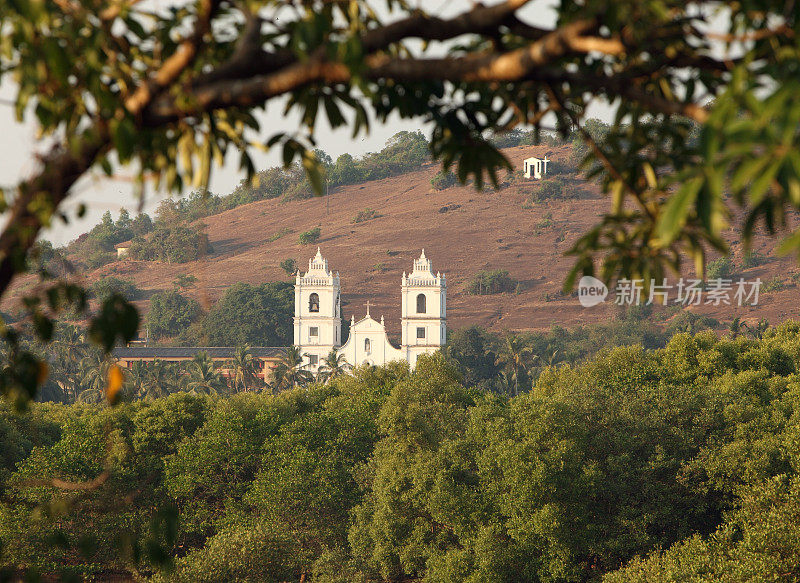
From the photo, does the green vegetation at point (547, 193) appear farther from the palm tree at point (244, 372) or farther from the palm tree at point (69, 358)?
the palm tree at point (69, 358)

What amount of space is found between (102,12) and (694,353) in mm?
35609

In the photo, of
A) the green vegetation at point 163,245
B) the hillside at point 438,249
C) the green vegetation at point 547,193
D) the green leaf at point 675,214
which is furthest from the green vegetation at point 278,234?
the green leaf at point 675,214

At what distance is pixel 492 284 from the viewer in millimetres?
119188

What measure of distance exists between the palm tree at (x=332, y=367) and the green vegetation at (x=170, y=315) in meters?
38.2

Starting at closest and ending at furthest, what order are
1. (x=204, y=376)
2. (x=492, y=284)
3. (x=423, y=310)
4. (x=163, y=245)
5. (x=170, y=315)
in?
(x=204, y=376) → (x=423, y=310) → (x=170, y=315) → (x=492, y=284) → (x=163, y=245)

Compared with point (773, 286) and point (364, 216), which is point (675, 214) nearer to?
point (773, 286)

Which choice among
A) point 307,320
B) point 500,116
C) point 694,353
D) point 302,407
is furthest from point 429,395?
point 307,320

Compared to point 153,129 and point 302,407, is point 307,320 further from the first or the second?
point 153,129

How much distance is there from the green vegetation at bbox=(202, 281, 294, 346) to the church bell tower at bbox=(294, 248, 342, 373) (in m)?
21.8

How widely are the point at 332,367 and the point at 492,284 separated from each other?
47860mm

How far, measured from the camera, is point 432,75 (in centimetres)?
341

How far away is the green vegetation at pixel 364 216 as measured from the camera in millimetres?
142500

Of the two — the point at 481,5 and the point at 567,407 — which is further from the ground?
the point at 481,5

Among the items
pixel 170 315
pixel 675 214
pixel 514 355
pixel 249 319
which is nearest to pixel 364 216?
pixel 170 315
